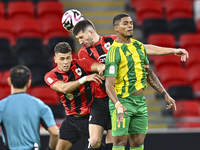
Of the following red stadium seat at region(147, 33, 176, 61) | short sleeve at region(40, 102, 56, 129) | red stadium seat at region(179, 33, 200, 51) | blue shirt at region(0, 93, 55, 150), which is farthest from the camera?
red stadium seat at region(179, 33, 200, 51)

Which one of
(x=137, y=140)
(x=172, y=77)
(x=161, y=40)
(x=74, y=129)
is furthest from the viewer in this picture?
(x=161, y=40)

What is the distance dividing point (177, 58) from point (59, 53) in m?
5.12

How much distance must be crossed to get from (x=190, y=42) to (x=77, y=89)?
5.57 meters

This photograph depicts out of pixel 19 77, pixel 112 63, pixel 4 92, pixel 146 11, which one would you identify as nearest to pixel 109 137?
pixel 112 63

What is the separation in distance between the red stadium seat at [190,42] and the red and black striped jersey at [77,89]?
211 inches

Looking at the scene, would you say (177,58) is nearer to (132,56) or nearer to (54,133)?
(132,56)

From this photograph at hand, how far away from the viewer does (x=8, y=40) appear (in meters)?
8.85

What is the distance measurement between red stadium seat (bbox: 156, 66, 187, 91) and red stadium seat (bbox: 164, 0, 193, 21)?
1923 millimetres

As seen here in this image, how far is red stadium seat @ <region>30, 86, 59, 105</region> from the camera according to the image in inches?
305

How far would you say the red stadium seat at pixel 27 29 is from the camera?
9289 mm

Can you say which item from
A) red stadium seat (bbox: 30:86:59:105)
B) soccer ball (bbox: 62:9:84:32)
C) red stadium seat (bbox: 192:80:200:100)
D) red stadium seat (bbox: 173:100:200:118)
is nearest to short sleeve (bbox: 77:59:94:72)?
soccer ball (bbox: 62:9:84:32)

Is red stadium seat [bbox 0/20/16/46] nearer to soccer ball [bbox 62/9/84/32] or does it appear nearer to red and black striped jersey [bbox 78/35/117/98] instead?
soccer ball [bbox 62/9/84/32]

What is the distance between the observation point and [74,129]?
15.6ft

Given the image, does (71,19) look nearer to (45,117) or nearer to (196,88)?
(45,117)
